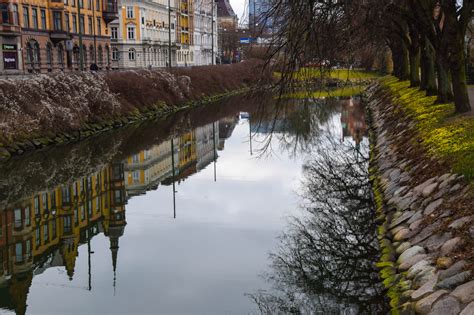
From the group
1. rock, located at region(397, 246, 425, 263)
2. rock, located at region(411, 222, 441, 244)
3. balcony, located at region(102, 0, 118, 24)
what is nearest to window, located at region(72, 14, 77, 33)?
balcony, located at region(102, 0, 118, 24)

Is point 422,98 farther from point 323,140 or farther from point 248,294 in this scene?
point 248,294

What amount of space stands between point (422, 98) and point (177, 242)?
1605cm

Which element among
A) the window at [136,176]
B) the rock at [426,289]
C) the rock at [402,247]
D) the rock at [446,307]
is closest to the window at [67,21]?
the window at [136,176]

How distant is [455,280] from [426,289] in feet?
2.13

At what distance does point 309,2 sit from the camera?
10.8 metres

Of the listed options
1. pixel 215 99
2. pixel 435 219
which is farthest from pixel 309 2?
pixel 215 99

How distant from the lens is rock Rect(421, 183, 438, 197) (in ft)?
42.4

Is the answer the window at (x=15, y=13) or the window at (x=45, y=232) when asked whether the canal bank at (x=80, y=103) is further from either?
the window at (x=15, y=13)

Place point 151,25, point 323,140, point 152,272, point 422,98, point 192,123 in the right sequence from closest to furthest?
point 152,272
point 422,98
point 323,140
point 192,123
point 151,25

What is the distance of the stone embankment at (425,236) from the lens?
866 cm

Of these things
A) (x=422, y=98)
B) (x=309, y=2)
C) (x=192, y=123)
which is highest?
(x=309, y=2)

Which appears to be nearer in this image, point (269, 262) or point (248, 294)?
point (248, 294)

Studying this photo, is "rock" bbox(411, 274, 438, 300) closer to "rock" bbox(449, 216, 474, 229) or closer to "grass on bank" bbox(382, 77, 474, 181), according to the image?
"rock" bbox(449, 216, 474, 229)

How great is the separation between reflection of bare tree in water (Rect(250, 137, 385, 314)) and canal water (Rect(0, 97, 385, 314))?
0.04 meters
